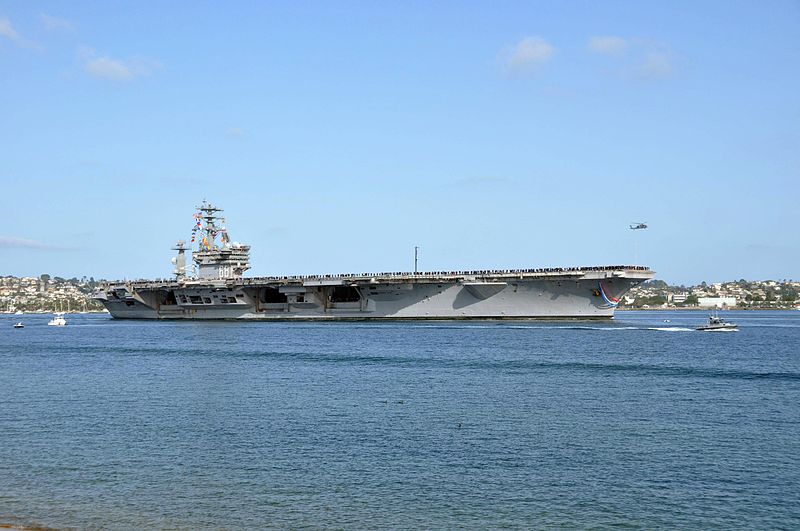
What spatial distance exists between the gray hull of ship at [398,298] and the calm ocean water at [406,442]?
14.2 meters

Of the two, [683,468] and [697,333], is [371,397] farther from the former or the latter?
[697,333]

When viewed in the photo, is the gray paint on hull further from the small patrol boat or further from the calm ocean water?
the calm ocean water

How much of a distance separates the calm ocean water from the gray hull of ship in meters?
14.2

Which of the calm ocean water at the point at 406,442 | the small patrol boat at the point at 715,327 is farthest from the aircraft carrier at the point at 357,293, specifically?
the calm ocean water at the point at 406,442

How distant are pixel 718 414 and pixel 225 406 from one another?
10583 millimetres

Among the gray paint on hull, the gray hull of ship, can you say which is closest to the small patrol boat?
the gray paint on hull

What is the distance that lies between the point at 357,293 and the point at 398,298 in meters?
2.89

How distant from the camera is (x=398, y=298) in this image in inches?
1857

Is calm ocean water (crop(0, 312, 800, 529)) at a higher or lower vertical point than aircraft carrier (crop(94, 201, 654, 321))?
lower

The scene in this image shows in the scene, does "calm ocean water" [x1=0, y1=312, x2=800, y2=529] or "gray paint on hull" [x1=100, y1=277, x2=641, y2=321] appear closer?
"calm ocean water" [x1=0, y1=312, x2=800, y2=529]

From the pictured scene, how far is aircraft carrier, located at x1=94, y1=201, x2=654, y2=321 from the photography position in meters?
42.7

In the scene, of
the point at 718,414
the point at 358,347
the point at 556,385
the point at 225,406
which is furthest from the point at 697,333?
the point at 225,406

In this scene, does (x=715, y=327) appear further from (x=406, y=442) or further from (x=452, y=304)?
(x=406, y=442)

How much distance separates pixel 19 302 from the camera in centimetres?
16312
